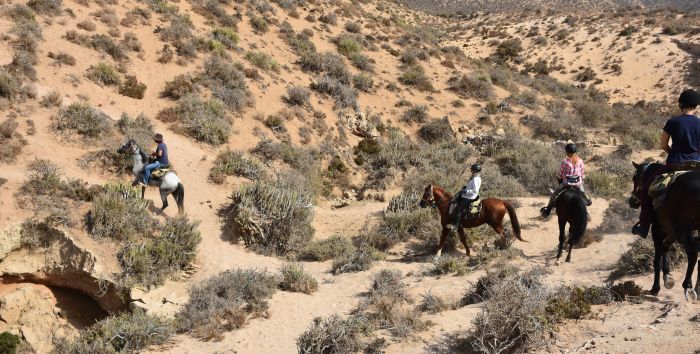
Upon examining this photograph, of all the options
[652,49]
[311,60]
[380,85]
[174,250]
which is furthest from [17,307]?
[652,49]

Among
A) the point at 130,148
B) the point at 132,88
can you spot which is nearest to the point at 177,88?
the point at 132,88

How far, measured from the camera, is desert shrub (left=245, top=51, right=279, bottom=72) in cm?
2277

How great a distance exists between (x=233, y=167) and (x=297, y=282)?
21.5 feet

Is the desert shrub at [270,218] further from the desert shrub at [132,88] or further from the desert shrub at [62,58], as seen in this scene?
the desert shrub at [62,58]

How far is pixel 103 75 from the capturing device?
57.6 feet

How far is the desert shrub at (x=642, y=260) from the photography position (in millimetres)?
7977

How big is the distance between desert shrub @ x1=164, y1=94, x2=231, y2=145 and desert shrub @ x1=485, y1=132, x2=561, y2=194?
10719mm

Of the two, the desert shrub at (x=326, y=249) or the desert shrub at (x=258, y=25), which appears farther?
the desert shrub at (x=258, y=25)

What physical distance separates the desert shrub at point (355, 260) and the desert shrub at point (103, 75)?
39.9 feet

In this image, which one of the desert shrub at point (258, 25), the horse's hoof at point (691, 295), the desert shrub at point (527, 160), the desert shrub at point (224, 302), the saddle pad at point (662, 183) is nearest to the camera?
the horse's hoof at point (691, 295)

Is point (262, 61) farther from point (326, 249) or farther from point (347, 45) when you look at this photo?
point (326, 249)

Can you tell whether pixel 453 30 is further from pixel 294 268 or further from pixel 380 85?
pixel 294 268

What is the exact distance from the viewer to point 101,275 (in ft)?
32.5

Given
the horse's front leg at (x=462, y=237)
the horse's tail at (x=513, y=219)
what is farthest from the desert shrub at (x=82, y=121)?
the horse's tail at (x=513, y=219)
